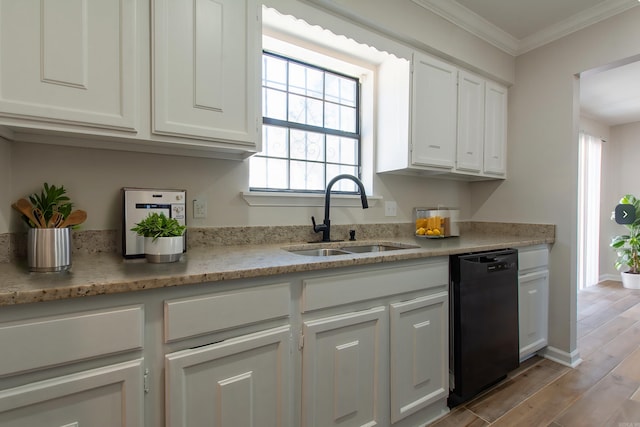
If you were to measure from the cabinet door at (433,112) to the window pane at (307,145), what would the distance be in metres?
0.64

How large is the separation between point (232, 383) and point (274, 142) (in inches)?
56.2

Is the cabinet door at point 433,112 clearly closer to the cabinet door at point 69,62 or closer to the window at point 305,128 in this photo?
the window at point 305,128

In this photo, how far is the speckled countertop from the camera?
825mm

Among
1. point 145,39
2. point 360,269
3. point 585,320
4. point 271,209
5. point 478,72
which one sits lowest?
point 585,320

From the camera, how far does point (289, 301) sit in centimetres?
120

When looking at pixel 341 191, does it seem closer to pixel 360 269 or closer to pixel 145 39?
pixel 360 269

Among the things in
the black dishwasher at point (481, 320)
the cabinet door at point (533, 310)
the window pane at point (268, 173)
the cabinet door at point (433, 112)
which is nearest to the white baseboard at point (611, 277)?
the cabinet door at point (533, 310)

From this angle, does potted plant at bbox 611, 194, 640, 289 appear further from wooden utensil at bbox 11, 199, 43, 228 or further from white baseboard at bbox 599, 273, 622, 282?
wooden utensil at bbox 11, 199, 43, 228

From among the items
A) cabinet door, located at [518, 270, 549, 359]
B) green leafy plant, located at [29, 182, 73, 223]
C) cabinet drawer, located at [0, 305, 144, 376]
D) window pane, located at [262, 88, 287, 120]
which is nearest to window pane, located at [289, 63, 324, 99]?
window pane, located at [262, 88, 287, 120]

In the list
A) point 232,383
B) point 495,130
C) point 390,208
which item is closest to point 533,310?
point 390,208

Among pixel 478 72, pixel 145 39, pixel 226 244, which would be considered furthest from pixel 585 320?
pixel 145 39

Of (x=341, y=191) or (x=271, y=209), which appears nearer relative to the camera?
(x=271, y=209)

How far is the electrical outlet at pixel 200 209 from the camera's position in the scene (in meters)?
1.65

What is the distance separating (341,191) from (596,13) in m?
2.18
